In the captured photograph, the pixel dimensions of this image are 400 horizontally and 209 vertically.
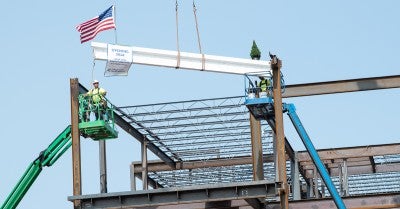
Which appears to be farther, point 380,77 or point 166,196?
point 380,77

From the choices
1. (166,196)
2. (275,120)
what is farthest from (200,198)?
(275,120)

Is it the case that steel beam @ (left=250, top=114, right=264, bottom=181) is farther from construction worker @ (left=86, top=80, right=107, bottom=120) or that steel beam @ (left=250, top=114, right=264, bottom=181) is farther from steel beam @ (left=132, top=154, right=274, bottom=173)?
steel beam @ (left=132, top=154, right=274, bottom=173)

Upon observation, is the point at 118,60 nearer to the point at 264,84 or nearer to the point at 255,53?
the point at 255,53

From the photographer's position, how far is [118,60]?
43.8 m

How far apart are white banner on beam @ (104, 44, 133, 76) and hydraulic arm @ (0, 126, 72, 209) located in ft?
11.1

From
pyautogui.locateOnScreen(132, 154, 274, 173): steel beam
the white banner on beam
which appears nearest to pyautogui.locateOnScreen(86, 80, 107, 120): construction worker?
the white banner on beam

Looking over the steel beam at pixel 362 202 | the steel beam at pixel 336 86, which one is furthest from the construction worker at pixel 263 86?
the steel beam at pixel 362 202

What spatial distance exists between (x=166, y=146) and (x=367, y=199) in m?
13.2

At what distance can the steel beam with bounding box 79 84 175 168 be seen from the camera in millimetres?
45600

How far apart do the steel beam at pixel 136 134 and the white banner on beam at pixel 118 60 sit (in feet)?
5.21

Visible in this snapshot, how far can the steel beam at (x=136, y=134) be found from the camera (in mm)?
45600

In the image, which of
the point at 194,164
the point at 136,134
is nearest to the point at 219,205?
the point at 136,134

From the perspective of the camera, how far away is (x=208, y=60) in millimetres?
44219

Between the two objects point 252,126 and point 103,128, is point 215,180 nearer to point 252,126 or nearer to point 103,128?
point 252,126
